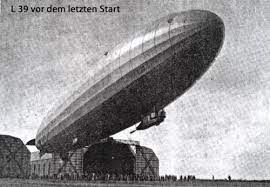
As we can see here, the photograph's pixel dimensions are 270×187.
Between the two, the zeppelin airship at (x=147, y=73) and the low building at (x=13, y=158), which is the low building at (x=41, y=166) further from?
the zeppelin airship at (x=147, y=73)

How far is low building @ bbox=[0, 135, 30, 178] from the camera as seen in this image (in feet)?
151

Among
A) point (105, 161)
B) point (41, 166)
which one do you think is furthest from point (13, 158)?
point (105, 161)

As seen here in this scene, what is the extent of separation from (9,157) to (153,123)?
115 feet

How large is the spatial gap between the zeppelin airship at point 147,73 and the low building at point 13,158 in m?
28.0

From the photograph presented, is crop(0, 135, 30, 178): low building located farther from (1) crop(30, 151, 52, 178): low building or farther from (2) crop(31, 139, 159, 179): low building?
(2) crop(31, 139, 159, 179): low building

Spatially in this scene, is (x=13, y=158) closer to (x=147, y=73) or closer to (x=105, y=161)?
(x=105, y=161)

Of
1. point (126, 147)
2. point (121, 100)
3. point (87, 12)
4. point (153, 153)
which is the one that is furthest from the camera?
point (153, 153)

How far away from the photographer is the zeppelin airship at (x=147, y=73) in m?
15.0

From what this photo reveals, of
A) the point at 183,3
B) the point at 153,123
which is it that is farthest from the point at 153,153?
the point at 183,3

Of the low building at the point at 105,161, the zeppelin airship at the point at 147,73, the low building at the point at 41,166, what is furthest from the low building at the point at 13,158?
the zeppelin airship at the point at 147,73

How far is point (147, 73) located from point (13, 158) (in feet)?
123

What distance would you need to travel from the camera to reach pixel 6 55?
52.5 feet

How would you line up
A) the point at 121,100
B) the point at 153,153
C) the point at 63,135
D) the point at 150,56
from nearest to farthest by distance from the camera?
the point at 150,56, the point at 121,100, the point at 63,135, the point at 153,153

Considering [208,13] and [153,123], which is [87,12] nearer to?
[208,13]
